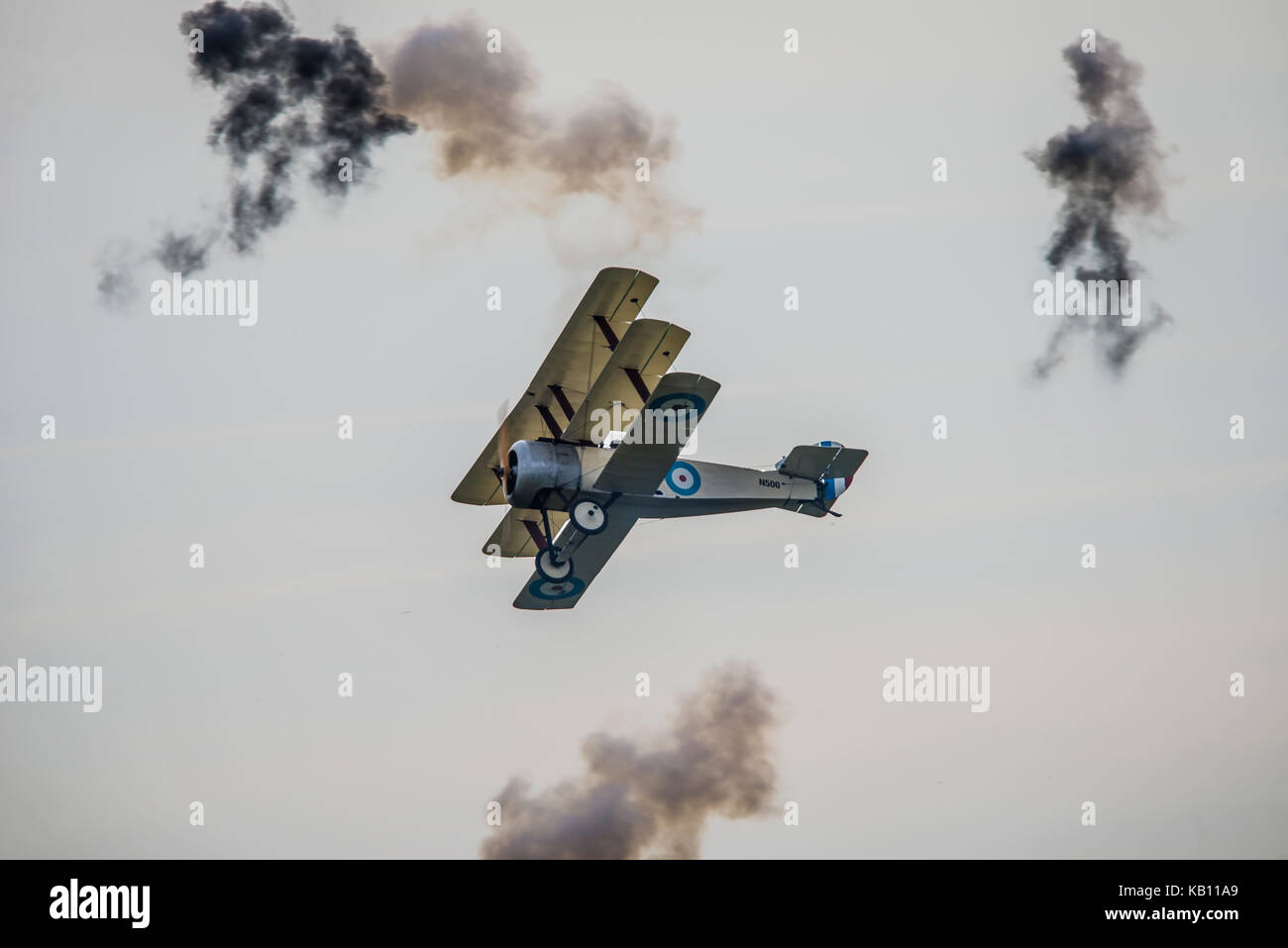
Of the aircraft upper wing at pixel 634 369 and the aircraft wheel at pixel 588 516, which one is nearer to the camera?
the aircraft upper wing at pixel 634 369

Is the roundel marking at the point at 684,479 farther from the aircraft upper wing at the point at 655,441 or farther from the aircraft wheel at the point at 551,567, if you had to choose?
the aircraft wheel at the point at 551,567

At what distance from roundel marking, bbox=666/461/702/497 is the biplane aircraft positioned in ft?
0.08

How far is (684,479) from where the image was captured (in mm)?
31578

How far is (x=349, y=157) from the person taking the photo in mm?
38656

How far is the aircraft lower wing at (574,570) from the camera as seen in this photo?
109 feet

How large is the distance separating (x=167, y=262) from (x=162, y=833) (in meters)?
13.0

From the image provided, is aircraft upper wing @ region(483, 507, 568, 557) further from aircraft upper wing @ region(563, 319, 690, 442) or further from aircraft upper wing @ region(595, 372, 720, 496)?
aircraft upper wing @ region(595, 372, 720, 496)

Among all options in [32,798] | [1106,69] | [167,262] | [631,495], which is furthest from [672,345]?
[32,798]

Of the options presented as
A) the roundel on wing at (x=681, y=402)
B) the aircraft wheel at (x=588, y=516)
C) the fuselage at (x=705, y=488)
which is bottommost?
the aircraft wheel at (x=588, y=516)

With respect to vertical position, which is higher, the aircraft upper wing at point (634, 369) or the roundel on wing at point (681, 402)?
the aircraft upper wing at point (634, 369)

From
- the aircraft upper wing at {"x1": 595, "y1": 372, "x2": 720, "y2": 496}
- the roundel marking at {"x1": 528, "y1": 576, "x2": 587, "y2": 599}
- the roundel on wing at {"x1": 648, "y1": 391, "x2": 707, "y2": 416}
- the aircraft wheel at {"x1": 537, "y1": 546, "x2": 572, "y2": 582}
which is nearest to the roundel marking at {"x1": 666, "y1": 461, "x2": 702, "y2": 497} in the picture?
the aircraft upper wing at {"x1": 595, "y1": 372, "x2": 720, "y2": 496}

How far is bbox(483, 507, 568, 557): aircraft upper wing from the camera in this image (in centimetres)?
3488

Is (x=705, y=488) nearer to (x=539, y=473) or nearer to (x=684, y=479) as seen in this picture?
(x=684, y=479)

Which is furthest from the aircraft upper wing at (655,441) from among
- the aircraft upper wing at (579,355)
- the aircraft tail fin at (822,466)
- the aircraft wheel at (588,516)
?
the aircraft tail fin at (822,466)
